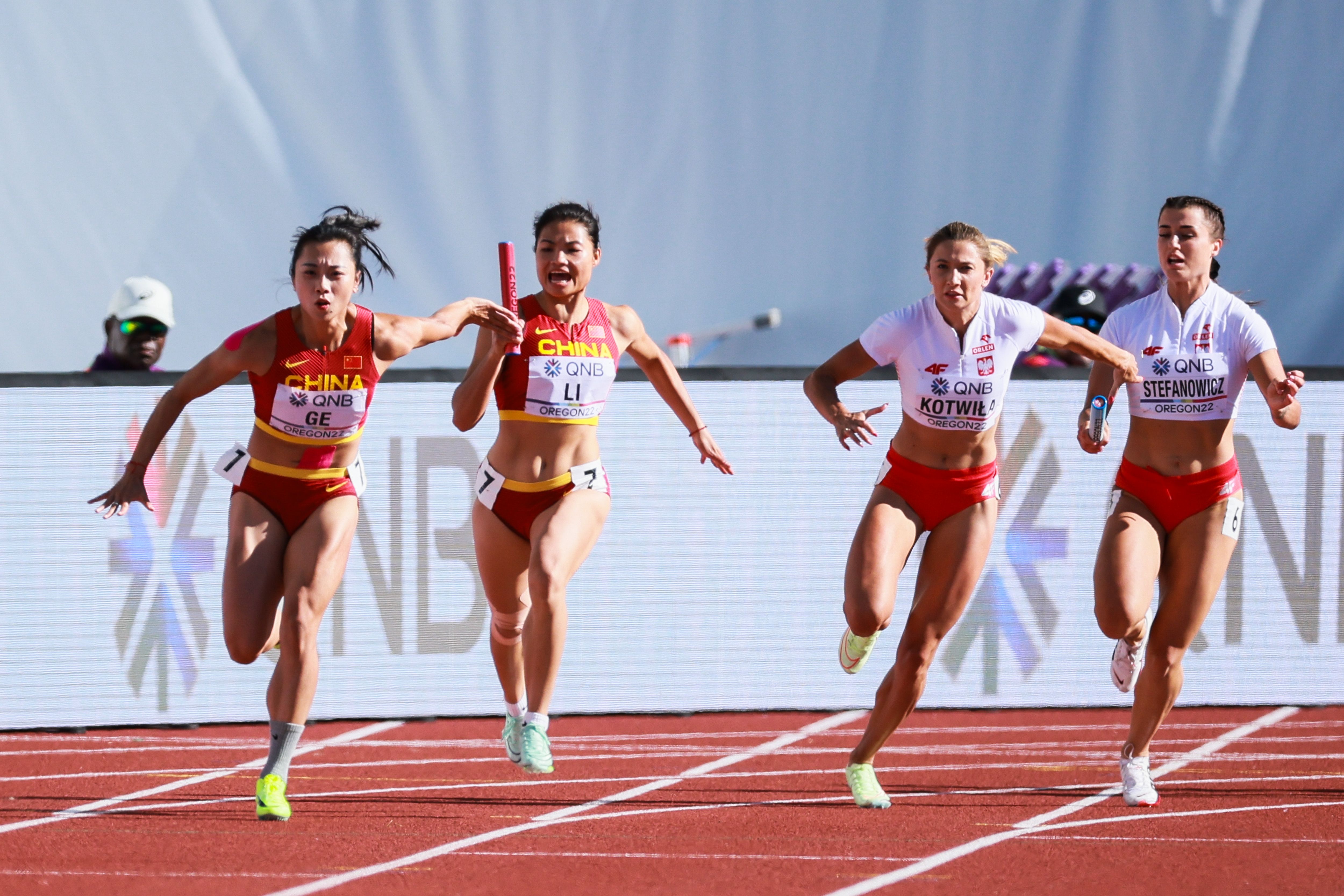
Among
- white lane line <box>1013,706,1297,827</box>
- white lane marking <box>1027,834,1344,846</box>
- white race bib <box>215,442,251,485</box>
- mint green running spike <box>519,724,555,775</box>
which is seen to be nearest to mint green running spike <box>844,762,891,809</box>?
white lane line <box>1013,706,1297,827</box>

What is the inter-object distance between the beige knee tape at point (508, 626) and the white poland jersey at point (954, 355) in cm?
175

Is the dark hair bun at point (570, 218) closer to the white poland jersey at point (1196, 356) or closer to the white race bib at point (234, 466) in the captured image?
the white race bib at point (234, 466)

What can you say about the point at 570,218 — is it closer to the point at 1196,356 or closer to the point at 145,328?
the point at 1196,356

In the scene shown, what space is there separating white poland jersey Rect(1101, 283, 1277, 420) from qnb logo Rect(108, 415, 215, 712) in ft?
14.1

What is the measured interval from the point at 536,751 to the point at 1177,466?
8.51 feet

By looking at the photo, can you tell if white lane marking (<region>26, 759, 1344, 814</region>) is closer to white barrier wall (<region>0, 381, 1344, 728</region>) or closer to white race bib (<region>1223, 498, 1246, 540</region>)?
white barrier wall (<region>0, 381, 1344, 728</region>)

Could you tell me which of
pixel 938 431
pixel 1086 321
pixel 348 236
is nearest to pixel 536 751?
pixel 938 431

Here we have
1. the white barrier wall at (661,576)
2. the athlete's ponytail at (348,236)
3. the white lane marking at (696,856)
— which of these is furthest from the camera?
the white barrier wall at (661,576)

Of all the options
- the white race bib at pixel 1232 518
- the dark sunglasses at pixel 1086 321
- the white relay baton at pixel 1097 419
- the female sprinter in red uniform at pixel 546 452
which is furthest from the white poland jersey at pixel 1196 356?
the dark sunglasses at pixel 1086 321

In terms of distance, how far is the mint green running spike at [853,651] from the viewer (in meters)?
5.96

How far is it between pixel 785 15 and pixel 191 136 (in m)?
5.72

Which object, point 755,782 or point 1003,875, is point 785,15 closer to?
point 755,782

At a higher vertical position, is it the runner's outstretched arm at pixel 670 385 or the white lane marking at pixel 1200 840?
the runner's outstretched arm at pixel 670 385

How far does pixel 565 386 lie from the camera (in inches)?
232
